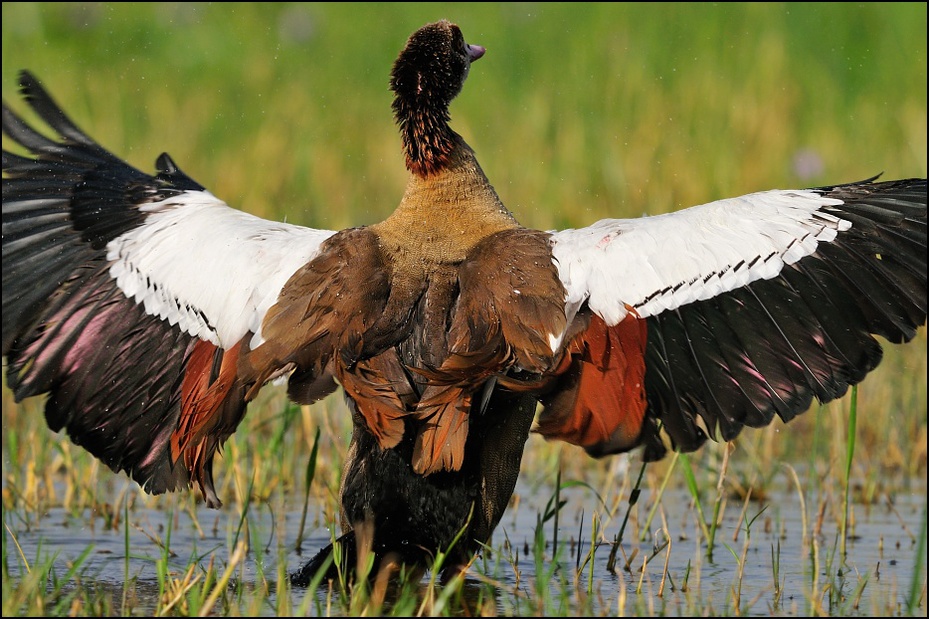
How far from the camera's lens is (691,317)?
412 cm

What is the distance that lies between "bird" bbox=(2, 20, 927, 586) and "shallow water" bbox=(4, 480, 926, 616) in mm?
327

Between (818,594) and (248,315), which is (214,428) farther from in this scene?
(818,594)

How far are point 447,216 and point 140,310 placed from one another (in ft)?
3.49

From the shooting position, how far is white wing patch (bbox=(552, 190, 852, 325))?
13.3ft

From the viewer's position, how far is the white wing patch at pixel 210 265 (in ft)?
14.1

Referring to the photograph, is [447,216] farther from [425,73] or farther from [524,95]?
[524,95]

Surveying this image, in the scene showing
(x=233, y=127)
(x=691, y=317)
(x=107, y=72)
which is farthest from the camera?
(x=107, y=72)

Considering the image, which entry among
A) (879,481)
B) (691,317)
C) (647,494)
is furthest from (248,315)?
(879,481)

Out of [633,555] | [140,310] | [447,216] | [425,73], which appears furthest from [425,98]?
[633,555]

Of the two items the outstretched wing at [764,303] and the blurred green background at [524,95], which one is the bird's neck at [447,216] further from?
the blurred green background at [524,95]

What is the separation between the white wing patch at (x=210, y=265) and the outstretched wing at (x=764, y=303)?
2.95ft

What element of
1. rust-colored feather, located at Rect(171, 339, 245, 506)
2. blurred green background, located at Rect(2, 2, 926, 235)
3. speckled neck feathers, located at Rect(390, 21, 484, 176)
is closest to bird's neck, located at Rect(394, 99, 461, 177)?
speckled neck feathers, located at Rect(390, 21, 484, 176)

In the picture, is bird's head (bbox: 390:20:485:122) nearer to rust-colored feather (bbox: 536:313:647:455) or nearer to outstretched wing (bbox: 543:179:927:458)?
outstretched wing (bbox: 543:179:927:458)

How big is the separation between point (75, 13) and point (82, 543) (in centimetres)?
783
